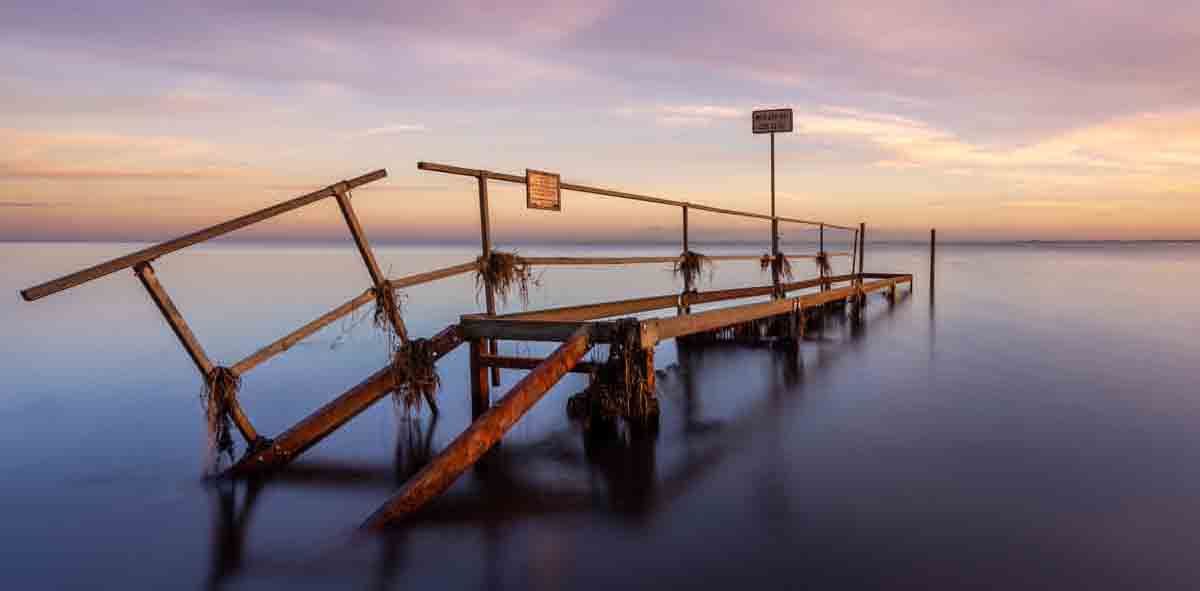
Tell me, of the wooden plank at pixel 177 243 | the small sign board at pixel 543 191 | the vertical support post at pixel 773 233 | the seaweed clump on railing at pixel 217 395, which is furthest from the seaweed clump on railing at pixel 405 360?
the vertical support post at pixel 773 233

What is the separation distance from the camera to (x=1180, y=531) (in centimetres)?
402

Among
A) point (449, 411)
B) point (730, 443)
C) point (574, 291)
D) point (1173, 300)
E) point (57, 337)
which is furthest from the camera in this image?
point (574, 291)

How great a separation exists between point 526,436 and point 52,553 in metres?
3.19

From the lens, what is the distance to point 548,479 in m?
4.95

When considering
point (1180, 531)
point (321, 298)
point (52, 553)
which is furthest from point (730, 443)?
point (321, 298)

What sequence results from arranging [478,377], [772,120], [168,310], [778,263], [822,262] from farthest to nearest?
[822,262]
[772,120]
[778,263]
[478,377]
[168,310]

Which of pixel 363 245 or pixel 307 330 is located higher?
pixel 363 245

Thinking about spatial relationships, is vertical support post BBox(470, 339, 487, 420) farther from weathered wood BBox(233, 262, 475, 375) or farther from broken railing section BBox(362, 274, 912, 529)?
weathered wood BBox(233, 262, 475, 375)

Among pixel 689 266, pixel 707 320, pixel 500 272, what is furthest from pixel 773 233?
pixel 500 272

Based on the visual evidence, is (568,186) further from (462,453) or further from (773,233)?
(773,233)

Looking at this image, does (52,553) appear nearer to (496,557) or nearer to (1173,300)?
(496,557)

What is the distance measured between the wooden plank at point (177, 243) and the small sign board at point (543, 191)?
4.89 feet

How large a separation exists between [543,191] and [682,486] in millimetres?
3143

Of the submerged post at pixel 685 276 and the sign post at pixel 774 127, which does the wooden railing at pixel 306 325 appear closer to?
the submerged post at pixel 685 276
